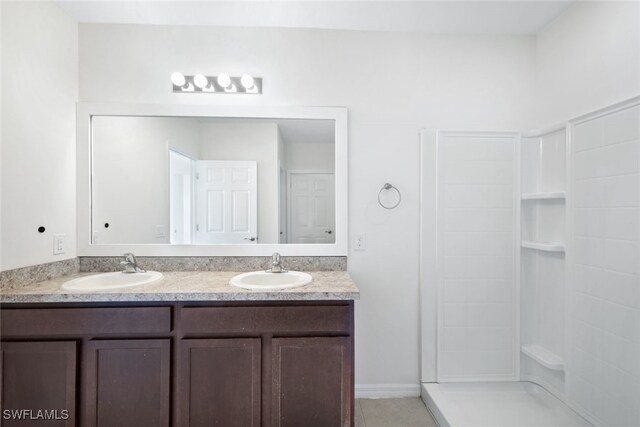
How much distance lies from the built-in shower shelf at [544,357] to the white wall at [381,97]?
2.34 feet

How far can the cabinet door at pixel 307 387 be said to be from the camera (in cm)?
150

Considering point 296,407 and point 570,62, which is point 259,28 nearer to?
point 570,62

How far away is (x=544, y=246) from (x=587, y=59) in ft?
3.56

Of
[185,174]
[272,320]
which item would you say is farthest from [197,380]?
[185,174]

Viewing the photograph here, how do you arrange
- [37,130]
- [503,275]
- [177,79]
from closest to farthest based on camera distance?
[37,130]
[177,79]
[503,275]

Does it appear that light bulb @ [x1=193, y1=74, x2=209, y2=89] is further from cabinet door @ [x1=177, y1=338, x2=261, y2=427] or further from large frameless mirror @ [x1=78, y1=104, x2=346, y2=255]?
cabinet door @ [x1=177, y1=338, x2=261, y2=427]

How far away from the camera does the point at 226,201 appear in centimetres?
200

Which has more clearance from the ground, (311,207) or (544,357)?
(311,207)

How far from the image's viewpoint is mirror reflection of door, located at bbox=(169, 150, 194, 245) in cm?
200

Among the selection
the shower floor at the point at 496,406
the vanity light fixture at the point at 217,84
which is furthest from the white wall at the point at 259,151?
the shower floor at the point at 496,406

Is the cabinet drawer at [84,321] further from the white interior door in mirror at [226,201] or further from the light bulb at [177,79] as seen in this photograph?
the light bulb at [177,79]

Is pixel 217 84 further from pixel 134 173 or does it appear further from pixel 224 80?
pixel 134 173

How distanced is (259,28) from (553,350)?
2810mm

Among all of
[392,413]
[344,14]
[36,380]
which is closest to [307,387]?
A: [392,413]
